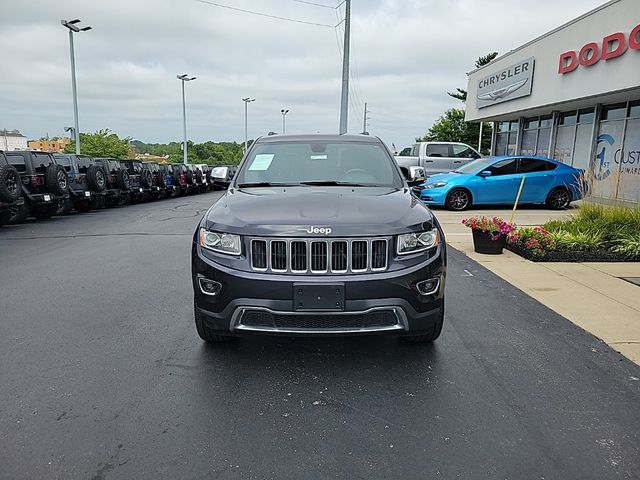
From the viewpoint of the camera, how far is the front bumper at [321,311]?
3096 millimetres

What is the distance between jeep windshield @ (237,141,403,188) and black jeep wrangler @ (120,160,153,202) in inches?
577

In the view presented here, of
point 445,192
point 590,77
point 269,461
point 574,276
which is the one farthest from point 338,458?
point 590,77

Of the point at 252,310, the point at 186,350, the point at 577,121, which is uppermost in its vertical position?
the point at 577,121

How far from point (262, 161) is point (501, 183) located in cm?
1015

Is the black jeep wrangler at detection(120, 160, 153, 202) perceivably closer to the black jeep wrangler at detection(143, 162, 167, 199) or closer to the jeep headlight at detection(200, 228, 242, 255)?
the black jeep wrangler at detection(143, 162, 167, 199)

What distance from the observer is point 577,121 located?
57.9ft

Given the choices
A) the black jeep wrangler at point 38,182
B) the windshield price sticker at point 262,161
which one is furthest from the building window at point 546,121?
the windshield price sticker at point 262,161

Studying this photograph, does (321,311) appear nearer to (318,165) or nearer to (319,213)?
(319,213)

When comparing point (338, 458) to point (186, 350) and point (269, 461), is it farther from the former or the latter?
point (186, 350)

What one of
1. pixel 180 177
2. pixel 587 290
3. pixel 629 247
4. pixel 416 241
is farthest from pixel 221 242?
pixel 180 177

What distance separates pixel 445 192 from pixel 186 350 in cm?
1055

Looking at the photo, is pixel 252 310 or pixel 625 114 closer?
pixel 252 310

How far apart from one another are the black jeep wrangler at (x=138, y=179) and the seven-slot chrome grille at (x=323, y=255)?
16.2 m

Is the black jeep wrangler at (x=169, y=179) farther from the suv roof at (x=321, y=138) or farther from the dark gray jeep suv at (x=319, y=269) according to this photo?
the dark gray jeep suv at (x=319, y=269)
